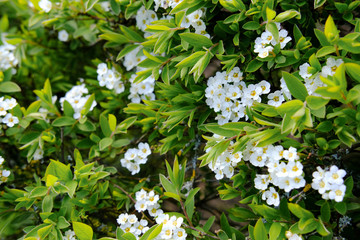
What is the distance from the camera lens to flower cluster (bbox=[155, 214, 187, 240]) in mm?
1656

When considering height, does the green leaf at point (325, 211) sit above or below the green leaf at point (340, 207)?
below

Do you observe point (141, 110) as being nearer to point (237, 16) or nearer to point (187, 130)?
point (187, 130)

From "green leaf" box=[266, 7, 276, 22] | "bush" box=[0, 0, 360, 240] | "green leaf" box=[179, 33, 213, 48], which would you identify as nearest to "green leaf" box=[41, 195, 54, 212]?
"bush" box=[0, 0, 360, 240]

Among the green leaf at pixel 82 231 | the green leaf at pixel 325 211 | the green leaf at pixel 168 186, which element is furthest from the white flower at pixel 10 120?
the green leaf at pixel 325 211

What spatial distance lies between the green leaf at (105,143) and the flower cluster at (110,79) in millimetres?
399

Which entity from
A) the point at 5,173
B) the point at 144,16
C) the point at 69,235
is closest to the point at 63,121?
the point at 5,173

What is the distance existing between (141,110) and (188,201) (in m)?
0.62

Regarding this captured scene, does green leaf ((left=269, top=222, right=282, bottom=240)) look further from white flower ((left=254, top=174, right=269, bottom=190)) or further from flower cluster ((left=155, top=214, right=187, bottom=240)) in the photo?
flower cluster ((left=155, top=214, right=187, bottom=240))

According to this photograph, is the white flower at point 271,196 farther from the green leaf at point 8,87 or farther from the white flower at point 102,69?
the green leaf at point 8,87

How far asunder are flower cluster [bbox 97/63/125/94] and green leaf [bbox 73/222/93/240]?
0.96 m

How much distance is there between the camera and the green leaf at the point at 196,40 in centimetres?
170

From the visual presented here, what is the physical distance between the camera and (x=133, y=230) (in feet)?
6.06

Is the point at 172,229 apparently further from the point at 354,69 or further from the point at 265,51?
the point at 354,69

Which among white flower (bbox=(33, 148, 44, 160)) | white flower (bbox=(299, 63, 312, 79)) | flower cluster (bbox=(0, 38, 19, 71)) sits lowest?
white flower (bbox=(33, 148, 44, 160))
